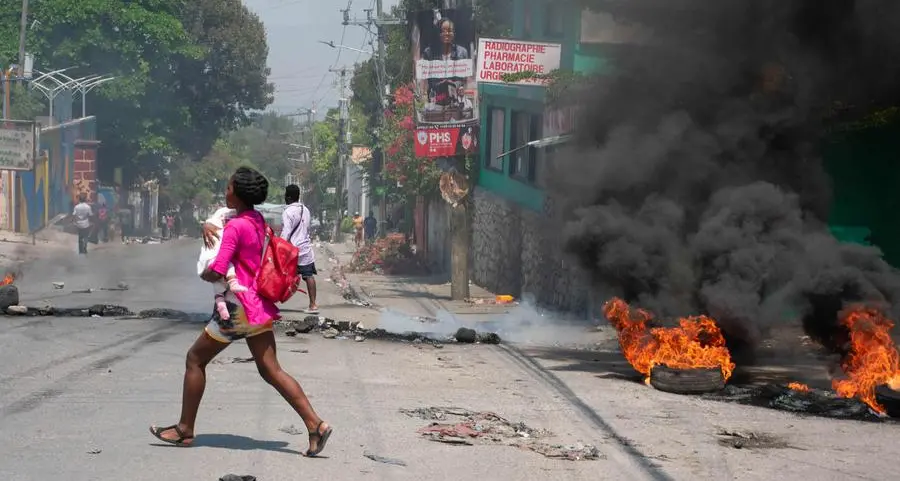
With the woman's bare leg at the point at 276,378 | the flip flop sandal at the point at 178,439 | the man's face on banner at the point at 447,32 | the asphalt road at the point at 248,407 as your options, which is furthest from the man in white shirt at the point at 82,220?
the woman's bare leg at the point at 276,378

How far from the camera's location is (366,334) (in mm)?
13320

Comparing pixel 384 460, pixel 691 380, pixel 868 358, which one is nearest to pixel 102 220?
pixel 691 380

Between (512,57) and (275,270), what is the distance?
15.2 metres

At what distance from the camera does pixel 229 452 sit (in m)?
6.83

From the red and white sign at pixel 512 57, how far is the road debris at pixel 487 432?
13507mm

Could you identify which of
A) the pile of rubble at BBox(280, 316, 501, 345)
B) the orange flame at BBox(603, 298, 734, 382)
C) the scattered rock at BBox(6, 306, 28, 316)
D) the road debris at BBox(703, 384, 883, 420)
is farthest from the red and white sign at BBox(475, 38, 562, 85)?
the road debris at BBox(703, 384, 883, 420)

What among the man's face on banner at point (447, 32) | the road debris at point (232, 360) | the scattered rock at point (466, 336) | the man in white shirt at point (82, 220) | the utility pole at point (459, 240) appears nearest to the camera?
the road debris at point (232, 360)

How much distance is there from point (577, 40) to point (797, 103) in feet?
31.2

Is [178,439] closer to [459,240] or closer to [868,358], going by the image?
[868,358]

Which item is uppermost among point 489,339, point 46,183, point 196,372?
point 46,183

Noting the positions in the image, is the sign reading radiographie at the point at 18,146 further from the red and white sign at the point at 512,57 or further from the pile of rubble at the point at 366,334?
the pile of rubble at the point at 366,334

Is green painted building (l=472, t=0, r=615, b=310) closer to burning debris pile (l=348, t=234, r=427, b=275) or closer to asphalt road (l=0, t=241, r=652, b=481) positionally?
burning debris pile (l=348, t=234, r=427, b=275)

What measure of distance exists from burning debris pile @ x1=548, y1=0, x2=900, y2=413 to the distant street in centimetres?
98

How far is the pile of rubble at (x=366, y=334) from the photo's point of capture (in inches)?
516
